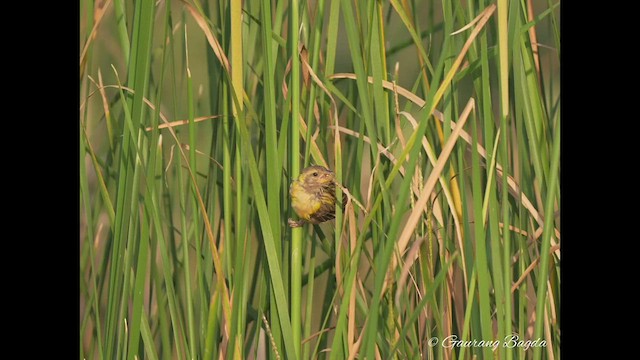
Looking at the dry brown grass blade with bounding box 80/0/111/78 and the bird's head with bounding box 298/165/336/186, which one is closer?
the bird's head with bounding box 298/165/336/186

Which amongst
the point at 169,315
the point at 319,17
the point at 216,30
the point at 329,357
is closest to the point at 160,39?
the point at 216,30

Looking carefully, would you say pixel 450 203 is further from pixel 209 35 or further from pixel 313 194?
pixel 209 35

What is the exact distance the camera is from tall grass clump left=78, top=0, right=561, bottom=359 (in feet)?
5.56

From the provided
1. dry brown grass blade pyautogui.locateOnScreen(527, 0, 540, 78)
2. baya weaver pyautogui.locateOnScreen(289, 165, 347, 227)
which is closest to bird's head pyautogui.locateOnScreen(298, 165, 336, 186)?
baya weaver pyautogui.locateOnScreen(289, 165, 347, 227)

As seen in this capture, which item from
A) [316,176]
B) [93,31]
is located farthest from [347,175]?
[93,31]

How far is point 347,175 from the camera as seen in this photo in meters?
1.70

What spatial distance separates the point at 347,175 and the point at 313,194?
0.08 metres

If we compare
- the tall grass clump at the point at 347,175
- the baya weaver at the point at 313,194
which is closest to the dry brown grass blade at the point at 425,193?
the tall grass clump at the point at 347,175

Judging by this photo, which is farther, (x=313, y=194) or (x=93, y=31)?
(x=93, y=31)

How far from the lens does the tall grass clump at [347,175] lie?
5.56 ft

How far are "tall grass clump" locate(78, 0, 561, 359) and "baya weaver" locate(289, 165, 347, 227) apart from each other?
18mm

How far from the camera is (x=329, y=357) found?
1.72 meters

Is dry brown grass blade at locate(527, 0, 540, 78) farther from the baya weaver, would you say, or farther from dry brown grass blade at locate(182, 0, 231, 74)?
dry brown grass blade at locate(182, 0, 231, 74)

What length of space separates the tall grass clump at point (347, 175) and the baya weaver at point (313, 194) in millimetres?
18
